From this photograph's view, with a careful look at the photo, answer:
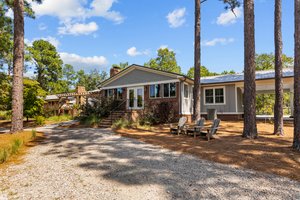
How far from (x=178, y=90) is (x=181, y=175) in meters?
11.5

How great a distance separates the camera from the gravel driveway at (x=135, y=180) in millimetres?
3463

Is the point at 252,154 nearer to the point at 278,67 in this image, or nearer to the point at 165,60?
the point at 278,67

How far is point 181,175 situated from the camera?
434cm

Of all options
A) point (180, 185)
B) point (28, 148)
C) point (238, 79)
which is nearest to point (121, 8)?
point (238, 79)

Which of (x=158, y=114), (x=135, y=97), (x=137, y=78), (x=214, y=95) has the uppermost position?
(x=137, y=78)

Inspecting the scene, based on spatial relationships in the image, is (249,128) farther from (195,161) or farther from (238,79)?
(238,79)

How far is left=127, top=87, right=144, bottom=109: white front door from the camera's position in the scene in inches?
682

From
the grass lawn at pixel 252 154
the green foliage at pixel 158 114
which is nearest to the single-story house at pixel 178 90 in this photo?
the green foliage at pixel 158 114

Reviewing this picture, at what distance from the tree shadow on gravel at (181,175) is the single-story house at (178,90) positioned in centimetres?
878

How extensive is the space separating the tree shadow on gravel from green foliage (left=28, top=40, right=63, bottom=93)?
37.0 meters

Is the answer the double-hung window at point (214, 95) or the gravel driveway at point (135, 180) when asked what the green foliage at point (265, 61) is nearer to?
the double-hung window at point (214, 95)

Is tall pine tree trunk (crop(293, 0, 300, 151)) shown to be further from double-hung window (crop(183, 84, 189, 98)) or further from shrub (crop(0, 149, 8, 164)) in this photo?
double-hung window (crop(183, 84, 189, 98))

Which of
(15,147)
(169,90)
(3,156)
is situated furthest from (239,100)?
(3,156)

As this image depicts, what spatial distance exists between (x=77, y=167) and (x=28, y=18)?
12.8 meters
